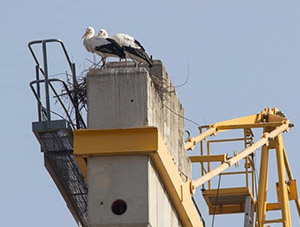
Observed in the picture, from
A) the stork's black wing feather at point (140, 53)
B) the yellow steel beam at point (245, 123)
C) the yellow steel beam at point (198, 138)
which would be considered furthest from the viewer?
the yellow steel beam at point (245, 123)

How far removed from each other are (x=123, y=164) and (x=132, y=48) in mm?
2752

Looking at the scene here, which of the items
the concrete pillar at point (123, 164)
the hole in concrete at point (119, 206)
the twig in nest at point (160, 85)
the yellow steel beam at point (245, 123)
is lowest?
the hole in concrete at point (119, 206)

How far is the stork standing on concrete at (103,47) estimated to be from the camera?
798 inches

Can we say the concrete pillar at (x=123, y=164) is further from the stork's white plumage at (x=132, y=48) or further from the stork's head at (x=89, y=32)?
the stork's head at (x=89, y=32)

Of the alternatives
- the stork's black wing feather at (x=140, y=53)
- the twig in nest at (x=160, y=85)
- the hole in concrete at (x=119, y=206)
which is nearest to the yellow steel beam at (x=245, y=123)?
the stork's black wing feather at (x=140, y=53)

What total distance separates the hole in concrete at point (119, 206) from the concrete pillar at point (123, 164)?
0.01 m

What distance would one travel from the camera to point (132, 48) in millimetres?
20234

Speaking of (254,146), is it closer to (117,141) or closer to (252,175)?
(252,175)

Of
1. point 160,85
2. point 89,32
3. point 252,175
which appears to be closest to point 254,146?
point 252,175

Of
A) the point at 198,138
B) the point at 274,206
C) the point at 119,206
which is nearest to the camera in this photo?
the point at 119,206

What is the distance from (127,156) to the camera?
18.0 meters

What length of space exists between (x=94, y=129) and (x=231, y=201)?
14.1m

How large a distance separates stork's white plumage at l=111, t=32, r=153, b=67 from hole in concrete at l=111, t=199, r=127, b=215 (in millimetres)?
2751

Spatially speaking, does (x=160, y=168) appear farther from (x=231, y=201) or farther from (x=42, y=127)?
(x=231, y=201)
